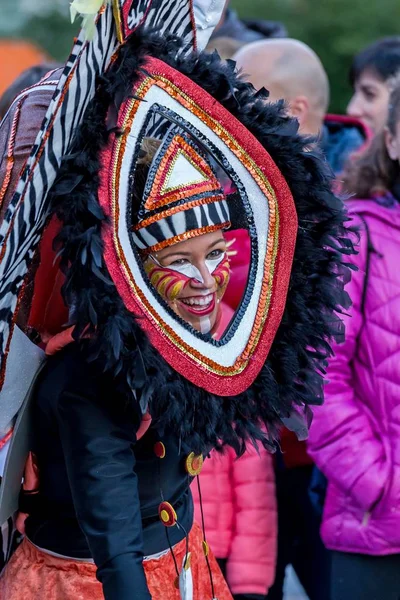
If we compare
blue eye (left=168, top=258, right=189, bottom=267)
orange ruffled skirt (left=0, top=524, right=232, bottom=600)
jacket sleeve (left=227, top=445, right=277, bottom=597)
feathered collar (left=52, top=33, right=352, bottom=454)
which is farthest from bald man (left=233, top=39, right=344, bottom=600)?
blue eye (left=168, top=258, right=189, bottom=267)

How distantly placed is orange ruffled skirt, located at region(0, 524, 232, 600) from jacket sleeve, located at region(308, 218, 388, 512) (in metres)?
0.78

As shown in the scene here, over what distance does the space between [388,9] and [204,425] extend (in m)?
10.1

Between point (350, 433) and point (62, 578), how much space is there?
1.13 metres

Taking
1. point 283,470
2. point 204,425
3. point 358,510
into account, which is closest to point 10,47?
point 283,470

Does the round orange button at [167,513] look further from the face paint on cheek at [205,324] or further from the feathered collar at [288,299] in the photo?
the face paint on cheek at [205,324]

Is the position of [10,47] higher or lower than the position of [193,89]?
higher

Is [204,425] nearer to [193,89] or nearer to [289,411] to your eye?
[289,411]

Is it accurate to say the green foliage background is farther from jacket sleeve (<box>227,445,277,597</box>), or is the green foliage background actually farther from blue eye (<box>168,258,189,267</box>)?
blue eye (<box>168,258,189,267</box>)

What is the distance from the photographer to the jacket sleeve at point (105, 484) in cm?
197

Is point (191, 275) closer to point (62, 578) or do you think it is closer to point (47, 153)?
point (47, 153)

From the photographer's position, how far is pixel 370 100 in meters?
5.19

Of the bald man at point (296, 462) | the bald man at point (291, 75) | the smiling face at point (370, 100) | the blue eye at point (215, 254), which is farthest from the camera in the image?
the smiling face at point (370, 100)

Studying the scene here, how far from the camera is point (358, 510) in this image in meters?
3.08

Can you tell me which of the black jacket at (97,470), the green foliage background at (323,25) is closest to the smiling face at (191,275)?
the black jacket at (97,470)
